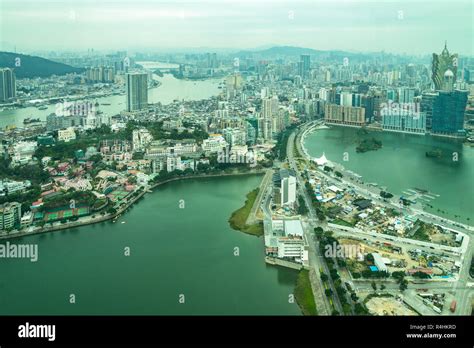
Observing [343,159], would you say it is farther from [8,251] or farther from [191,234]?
[8,251]

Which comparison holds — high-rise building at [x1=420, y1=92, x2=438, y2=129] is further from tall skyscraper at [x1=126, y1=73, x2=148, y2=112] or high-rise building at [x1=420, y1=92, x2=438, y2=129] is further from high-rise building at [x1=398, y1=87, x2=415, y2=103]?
tall skyscraper at [x1=126, y1=73, x2=148, y2=112]

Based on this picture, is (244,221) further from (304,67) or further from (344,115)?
(304,67)

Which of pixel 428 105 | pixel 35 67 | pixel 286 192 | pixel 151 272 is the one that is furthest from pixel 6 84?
pixel 151 272

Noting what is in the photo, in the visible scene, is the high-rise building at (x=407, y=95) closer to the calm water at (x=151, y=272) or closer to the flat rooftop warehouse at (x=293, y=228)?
the calm water at (x=151, y=272)

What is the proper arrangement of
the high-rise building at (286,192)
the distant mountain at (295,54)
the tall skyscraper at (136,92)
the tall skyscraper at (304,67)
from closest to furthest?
the high-rise building at (286,192), the tall skyscraper at (136,92), the tall skyscraper at (304,67), the distant mountain at (295,54)

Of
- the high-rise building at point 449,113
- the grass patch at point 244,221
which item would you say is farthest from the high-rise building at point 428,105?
the grass patch at point 244,221
